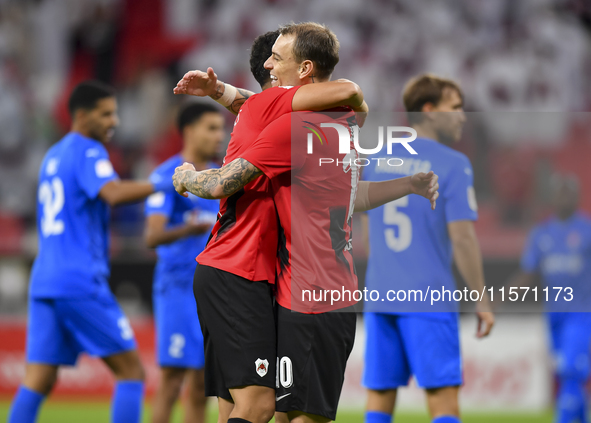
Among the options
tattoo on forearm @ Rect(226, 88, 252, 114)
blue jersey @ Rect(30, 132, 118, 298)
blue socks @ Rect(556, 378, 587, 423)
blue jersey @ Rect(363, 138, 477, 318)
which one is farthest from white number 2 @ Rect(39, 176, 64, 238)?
blue socks @ Rect(556, 378, 587, 423)

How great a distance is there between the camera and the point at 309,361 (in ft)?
9.29

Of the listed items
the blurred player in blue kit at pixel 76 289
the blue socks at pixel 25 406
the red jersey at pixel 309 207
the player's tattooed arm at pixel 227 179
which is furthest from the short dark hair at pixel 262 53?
the blue socks at pixel 25 406

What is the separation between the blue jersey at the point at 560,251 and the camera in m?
6.93

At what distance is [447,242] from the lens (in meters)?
4.10

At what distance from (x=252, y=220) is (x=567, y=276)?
5.07m

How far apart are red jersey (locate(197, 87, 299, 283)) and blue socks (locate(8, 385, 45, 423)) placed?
226cm

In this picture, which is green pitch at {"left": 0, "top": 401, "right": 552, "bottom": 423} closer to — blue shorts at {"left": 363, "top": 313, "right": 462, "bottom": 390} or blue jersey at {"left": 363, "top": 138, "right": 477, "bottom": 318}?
blue shorts at {"left": 363, "top": 313, "right": 462, "bottom": 390}

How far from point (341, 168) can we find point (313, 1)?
35.1 feet

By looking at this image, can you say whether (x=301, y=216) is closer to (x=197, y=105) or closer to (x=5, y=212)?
(x=197, y=105)

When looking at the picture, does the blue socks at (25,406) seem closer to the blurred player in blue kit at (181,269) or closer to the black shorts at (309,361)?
the blurred player in blue kit at (181,269)

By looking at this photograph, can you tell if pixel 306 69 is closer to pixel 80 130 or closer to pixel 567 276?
pixel 80 130

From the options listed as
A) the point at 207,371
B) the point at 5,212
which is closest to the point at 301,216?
the point at 207,371

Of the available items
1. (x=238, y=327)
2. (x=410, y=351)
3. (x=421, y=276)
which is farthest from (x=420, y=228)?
(x=238, y=327)

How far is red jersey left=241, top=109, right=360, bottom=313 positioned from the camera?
9.26ft
